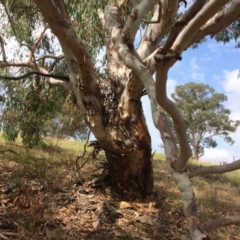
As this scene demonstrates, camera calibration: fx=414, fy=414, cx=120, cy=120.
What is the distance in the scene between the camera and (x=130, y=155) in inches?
218

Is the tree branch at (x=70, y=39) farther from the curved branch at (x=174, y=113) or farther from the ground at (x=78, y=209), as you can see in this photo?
the curved branch at (x=174, y=113)

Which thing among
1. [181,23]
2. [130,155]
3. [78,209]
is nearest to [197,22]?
[181,23]

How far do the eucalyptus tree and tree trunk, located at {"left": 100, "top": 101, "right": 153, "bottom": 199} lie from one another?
0.01m

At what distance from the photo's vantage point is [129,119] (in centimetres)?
555

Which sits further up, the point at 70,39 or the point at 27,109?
the point at 70,39

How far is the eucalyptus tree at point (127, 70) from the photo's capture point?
2633 millimetres

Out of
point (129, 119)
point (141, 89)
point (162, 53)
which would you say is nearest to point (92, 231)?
point (129, 119)

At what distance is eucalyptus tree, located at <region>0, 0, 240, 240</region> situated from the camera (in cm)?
263

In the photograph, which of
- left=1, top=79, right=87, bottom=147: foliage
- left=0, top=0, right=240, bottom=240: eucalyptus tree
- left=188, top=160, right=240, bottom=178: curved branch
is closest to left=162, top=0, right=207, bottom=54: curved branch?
left=0, top=0, right=240, bottom=240: eucalyptus tree

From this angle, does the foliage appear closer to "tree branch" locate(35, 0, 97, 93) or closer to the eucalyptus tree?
the eucalyptus tree

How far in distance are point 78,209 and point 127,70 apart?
2013 mm

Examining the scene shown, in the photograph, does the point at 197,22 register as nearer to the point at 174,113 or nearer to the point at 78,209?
the point at 174,113

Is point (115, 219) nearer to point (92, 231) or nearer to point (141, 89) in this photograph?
point (92, 231)

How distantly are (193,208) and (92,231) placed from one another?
2313mm
